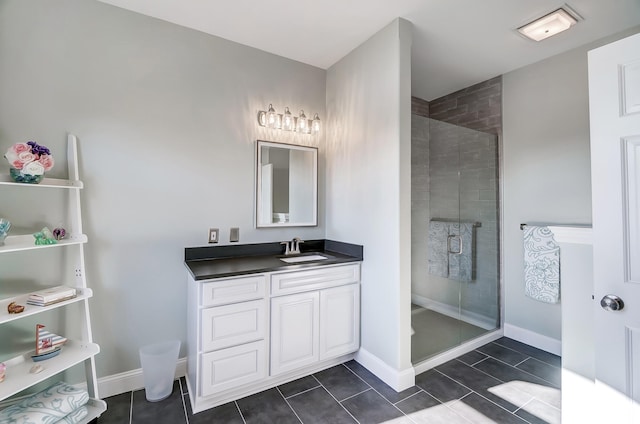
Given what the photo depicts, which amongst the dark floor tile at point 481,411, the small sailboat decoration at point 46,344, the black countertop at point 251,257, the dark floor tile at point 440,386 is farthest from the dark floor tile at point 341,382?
the small sailboat decoration at point 46,344

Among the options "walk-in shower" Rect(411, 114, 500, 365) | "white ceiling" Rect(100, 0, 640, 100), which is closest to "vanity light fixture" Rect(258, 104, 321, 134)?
"white ceiling" Rect(100, 0, 640, 100)

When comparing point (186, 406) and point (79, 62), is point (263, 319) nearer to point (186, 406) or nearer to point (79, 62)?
point (186, 406)

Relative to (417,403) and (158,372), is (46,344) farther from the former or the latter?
(417,403)

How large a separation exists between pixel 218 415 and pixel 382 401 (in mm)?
1065

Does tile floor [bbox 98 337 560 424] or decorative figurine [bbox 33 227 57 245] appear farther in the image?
tile floor [bbox 98 337 560 424]

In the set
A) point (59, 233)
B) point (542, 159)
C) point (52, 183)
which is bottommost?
point (59, 233)

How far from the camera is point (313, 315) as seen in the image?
7.27 ft

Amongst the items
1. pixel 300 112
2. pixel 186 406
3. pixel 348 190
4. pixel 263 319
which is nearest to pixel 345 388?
pixel 263 319

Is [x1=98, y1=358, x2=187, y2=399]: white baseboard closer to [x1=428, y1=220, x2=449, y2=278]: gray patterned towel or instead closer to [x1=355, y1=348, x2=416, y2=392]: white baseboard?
[x1=355, y1=348, x2=416, y2=392]: white baseboard

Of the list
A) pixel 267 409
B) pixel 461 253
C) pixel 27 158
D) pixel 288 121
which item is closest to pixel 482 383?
pixel 461 253

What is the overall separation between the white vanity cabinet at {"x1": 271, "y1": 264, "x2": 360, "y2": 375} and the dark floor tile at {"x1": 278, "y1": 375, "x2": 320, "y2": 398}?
5.0 inches

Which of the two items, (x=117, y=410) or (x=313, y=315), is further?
(x=313, y=315)

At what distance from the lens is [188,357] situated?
2.17 meters

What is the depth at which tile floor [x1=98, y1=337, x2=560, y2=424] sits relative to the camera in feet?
5.84
